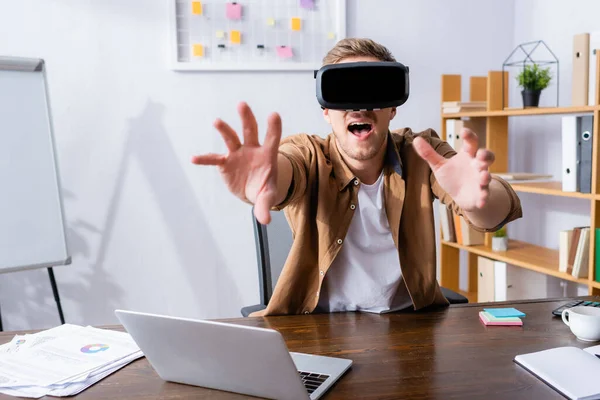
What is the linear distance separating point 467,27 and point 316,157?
187 centimetres

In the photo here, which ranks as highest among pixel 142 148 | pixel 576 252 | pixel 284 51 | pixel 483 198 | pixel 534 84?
A: pixel 284 51

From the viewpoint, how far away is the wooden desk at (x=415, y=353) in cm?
102

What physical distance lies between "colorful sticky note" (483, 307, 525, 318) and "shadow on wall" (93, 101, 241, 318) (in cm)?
174

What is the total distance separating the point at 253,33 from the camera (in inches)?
112

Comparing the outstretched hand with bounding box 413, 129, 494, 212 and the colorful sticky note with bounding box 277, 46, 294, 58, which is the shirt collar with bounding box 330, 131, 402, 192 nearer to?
the outstretched hand with bounding box 413, 129, 494, 212

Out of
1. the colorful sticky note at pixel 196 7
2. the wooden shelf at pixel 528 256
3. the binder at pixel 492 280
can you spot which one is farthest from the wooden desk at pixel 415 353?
the colorful sticky note at pixel 196 7

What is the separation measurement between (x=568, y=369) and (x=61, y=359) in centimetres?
97

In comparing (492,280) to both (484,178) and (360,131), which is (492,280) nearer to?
(360,131)

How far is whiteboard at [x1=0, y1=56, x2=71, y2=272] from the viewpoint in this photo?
226 cm

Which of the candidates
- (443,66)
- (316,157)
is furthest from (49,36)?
(443,66)

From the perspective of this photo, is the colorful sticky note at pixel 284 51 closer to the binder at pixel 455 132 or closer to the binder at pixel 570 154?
the binder at pixel 455 132

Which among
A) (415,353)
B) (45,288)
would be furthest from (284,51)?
(415,353)

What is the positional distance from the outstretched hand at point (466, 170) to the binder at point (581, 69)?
56.9 inches

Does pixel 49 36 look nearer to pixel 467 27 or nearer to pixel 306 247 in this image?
pixel 306 247
